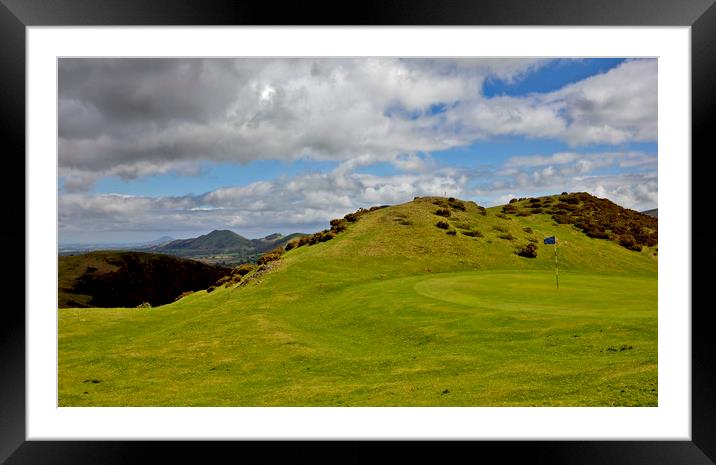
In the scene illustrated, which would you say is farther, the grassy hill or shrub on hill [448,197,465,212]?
shrub on hill [448,197,465,212]

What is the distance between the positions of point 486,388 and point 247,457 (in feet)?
17.3

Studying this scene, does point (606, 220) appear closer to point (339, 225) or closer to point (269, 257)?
point (339, 225)

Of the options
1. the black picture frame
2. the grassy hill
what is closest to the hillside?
the grassy hill

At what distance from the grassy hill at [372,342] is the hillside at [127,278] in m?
29.6

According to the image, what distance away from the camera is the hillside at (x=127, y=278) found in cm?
5212

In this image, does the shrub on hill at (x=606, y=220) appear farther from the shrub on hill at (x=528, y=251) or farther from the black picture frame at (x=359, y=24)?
the black picture frame at (x=359, y=24)

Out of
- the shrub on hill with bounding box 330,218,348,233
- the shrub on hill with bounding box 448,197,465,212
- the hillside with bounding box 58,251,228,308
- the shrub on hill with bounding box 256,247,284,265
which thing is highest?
the shrub on hill with bounding box 448,197,465,212

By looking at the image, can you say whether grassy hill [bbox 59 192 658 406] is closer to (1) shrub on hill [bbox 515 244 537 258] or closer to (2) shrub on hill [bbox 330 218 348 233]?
(2) shrub on hill [bbox 330 218 348 233]

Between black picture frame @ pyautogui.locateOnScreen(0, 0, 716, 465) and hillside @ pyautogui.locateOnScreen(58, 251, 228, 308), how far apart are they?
45.3 metres

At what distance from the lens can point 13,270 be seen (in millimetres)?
7598

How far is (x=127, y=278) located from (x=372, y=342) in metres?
49.7

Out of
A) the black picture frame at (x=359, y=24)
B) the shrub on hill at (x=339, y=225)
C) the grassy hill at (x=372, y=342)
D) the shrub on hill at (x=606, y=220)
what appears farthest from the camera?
the shrub on hill at (x=606, y=220)

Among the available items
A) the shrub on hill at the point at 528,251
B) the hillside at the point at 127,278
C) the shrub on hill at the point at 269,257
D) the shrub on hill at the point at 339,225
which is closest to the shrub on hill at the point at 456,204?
the shrub on hill at the point at 528,251

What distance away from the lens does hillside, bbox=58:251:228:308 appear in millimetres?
52125
